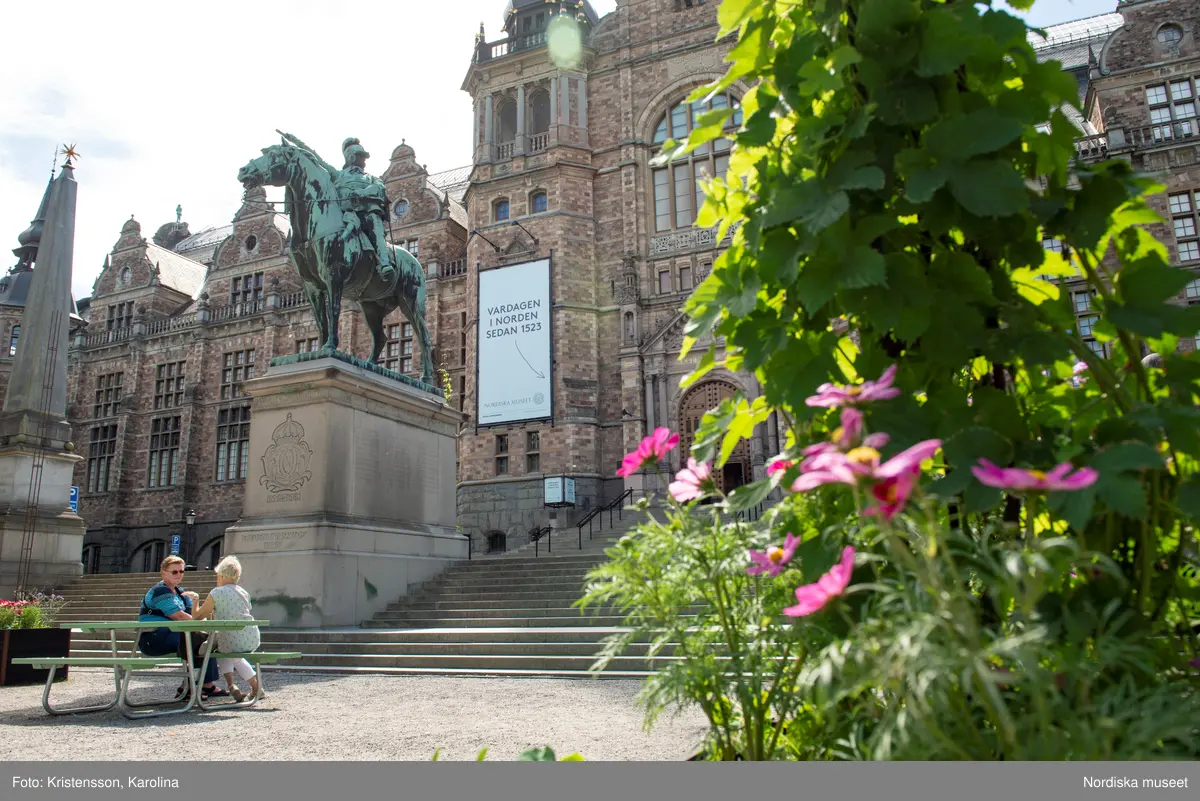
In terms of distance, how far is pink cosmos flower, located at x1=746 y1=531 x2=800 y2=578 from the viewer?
1.95 meters

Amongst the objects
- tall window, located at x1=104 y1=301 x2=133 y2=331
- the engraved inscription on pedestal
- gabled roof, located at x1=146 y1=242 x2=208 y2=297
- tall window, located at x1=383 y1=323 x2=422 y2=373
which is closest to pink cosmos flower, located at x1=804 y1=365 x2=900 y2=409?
the engraved inscription on pedestal

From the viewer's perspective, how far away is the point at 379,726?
5.24 meters

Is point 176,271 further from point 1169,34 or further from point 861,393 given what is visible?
point 861,393

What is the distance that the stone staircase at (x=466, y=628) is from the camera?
8867 millimetres

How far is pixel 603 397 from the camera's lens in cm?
2552

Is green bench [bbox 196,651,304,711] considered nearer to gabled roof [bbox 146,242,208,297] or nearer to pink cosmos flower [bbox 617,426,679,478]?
pink cosmos flower [bbox 617,426,679,478]

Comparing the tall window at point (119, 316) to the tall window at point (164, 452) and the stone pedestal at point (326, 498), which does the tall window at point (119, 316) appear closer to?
the tall window at point (164, 452)

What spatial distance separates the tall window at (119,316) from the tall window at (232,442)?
27.1 feet

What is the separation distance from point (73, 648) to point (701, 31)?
78.9ft

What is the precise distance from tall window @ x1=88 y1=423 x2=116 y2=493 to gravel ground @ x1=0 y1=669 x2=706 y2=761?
103 ft

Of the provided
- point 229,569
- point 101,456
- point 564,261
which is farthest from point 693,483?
point 101,456

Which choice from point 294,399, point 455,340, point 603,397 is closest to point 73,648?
point 294,399

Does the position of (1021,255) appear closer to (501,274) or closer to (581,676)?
(581,676)

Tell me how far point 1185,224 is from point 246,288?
33708mm
